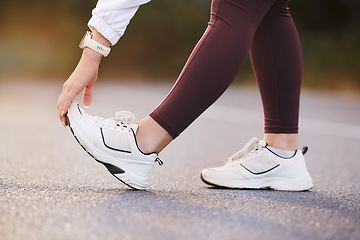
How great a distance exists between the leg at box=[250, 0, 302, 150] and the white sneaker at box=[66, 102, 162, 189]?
51cm

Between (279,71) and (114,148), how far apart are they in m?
0.67

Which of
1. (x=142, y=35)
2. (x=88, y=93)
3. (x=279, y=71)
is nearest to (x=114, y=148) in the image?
(x=88, y=93)

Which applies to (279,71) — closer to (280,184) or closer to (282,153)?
(282,153)

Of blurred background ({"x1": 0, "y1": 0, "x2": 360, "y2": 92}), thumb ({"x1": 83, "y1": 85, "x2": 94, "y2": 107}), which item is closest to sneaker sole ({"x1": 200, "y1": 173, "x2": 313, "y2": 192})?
thumb ({"x1": 83, "y1": 85, "x2": 94, "y2": 107})

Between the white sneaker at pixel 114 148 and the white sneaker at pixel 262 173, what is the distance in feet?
0.94

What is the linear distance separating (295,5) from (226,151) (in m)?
16.3

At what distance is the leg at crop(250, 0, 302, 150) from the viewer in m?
2.06

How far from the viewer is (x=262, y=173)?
2047 millimetres

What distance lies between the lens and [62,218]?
140cm

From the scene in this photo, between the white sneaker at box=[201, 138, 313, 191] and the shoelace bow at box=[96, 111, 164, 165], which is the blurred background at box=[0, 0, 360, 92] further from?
the shoelace bow at box=[96, 111, 164, 165]

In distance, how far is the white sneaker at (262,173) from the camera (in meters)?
2.03

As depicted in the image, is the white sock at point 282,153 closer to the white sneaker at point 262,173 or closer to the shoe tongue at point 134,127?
the white sneaker at point 262,173

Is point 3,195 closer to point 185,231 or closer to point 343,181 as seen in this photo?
point 185,231

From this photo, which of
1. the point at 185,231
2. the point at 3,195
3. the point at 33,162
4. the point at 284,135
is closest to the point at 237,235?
the point at 185,231
